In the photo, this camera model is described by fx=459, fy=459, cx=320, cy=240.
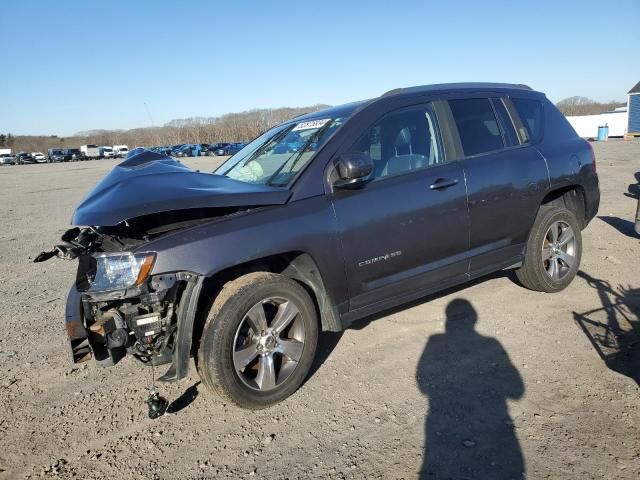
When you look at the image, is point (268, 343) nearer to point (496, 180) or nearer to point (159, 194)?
point (159, 194)

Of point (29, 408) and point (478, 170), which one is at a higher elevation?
point (478, 170)

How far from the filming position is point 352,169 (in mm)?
3062

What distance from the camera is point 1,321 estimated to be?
479 centimetres

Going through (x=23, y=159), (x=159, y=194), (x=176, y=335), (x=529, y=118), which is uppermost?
(x=23, y=159)

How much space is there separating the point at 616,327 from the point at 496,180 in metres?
1.58

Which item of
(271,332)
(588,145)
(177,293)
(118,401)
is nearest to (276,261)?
(271,332)

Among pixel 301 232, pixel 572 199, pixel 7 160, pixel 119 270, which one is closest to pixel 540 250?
pixel 572 199

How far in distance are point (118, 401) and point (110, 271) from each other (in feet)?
3.77

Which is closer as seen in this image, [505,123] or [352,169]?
[352,169]

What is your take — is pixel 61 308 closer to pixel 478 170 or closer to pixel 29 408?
pixel 29 408

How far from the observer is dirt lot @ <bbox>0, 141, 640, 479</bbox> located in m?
2.52

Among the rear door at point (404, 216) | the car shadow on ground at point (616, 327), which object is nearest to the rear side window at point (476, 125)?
the rear door at point (404, 216)

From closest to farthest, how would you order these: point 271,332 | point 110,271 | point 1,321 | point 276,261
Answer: point 110,271 → point 271,332 → point 276,261 → point 1,321

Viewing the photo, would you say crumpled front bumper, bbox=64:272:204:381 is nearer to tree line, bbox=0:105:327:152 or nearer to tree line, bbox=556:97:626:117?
tree line, bbox=556:97:626:117
